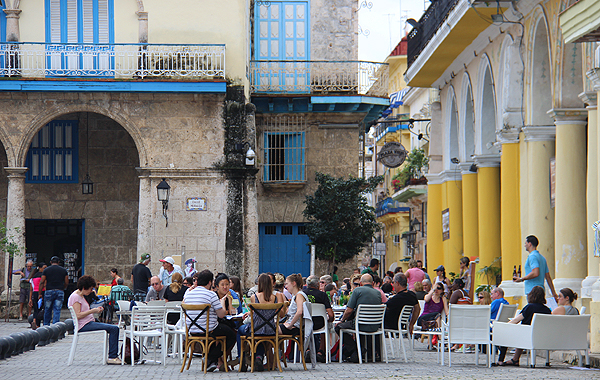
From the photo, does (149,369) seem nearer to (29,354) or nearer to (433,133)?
(29,354)

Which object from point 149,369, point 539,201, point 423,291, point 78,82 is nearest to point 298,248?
point 78,82

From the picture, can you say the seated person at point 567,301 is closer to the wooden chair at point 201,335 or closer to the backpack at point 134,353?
the wooden chair at point 201,335

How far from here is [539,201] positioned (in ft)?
44.0

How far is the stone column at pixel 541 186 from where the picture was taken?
13367mm

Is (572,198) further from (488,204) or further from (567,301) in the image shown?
(488,204)

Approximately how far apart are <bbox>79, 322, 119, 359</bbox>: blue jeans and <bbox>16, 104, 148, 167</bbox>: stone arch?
9.91 metres

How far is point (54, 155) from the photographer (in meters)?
23.6

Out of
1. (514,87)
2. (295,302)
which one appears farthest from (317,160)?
(295,302)

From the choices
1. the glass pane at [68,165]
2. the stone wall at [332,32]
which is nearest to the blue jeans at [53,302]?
the glass pane at [68,165]

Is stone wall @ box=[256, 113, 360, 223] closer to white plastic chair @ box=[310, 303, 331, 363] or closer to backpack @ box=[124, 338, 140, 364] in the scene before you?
backpack @ box=[124, 338, 140, 364]

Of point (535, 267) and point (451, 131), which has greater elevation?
point (451, 131)

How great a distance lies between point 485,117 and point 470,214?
2.64 m

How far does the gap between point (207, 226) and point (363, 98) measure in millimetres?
6694

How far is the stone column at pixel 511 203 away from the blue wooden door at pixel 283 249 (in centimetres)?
1092
